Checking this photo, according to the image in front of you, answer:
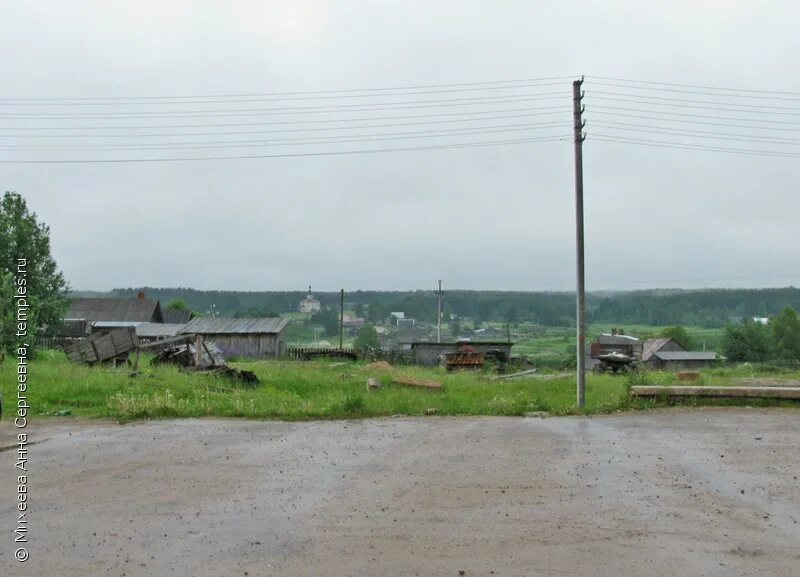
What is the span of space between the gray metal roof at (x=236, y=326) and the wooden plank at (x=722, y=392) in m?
39.1

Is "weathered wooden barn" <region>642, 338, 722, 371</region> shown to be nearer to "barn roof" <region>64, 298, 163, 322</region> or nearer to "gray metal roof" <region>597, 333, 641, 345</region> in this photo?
"gray metal roof" <region>597, 333, 641, 345</region>

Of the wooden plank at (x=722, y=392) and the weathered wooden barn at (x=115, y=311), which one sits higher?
the weathered wooden barn at (x=115, y=311)

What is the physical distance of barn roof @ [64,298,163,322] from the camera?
231 feet

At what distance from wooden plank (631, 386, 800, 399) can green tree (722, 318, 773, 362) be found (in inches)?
2021

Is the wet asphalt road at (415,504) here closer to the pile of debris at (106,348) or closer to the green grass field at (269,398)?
the green grass field at (269,398)

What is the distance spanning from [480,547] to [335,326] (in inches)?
3083

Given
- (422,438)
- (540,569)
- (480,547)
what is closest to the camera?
(540,569)

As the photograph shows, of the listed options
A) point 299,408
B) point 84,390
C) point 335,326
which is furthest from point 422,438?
point 335,326

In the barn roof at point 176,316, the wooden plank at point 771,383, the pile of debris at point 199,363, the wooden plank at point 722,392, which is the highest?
the barn roof at point 176,316

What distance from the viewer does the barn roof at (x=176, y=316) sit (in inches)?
3167

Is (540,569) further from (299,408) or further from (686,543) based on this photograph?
(299,408)

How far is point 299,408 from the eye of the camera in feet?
46.6

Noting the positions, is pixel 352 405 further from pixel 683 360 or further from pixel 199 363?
pixel 683 360

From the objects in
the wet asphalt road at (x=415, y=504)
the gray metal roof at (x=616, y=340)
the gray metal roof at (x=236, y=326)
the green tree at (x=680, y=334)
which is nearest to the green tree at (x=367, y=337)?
the gray metal roof at (x=236, y=326)
